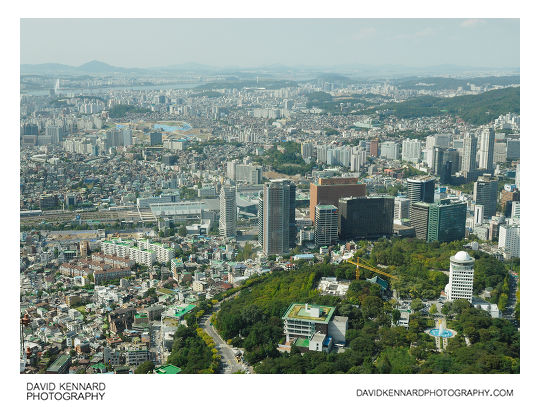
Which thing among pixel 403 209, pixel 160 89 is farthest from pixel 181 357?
pixel 160 89

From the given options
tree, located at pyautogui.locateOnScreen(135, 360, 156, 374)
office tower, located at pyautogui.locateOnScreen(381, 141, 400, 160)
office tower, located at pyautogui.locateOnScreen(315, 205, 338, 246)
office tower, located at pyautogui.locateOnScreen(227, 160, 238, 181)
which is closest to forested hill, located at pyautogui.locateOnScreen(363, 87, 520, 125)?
office tower, located at pyautogui.locateOnScreen(381, 141, 400, 160)

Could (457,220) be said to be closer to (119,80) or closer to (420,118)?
(119,80)

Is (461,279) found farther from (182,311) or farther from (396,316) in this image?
(182,311)

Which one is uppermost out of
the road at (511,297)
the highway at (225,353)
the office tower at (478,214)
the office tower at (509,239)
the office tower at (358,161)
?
the office tower at (358,161)

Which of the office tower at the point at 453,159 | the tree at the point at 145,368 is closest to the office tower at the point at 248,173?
the office tower at the point at 453,159

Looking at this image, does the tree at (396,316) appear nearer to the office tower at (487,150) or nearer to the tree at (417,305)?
the tree at (417,305)

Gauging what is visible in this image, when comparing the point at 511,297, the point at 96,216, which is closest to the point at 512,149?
the point at 511,297

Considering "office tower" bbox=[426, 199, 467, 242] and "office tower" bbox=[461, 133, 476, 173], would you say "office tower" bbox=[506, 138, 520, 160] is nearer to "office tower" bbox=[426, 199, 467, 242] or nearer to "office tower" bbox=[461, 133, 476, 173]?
"office tower" bbox=[461, 133, 476, 173]
